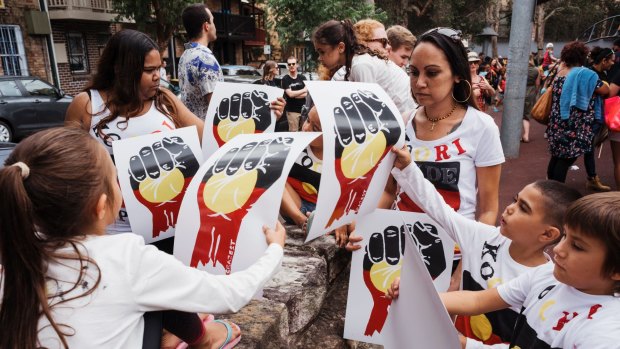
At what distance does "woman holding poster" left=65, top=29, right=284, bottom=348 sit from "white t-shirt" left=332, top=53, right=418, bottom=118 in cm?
137

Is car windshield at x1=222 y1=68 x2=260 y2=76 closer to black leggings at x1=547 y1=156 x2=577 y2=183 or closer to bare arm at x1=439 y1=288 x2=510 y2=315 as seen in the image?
black leggings at x1=547 y1=156 x2=577 y2=183

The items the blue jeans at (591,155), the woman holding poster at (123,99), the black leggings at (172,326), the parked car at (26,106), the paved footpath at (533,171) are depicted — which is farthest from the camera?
the parked car at (26,106)

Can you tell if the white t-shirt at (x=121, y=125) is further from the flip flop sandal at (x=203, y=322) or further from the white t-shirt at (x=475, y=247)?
the white t-shirt at (x=475, y=247)

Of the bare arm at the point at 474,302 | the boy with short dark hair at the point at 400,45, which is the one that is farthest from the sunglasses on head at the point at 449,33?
the boy with short dark hair at the point at 400,45

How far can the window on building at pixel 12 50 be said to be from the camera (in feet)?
49.4

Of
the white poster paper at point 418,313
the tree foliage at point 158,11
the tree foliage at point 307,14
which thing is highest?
the tree foliage at point 158,11

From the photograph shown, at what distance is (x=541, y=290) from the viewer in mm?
1458

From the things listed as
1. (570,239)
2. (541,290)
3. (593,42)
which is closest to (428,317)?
(541,290)

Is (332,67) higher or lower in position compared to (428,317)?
higher

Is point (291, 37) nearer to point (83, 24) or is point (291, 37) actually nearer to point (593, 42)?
point (593, 42)

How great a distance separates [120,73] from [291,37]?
11.0m

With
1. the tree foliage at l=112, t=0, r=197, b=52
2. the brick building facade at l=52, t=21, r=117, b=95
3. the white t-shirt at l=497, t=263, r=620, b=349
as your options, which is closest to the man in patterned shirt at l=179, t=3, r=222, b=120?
the white t-shirt at l=497, t=263, r=620, b=349

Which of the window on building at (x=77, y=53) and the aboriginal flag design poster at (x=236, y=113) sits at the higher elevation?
the window on building at (x=77, y=53)

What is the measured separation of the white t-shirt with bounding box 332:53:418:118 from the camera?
9.96ft
